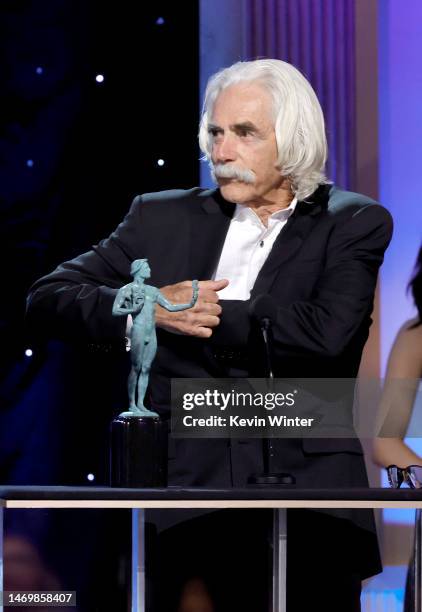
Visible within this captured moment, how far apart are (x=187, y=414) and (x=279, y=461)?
230mm

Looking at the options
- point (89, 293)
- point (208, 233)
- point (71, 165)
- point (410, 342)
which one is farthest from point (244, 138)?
point (410, 342)

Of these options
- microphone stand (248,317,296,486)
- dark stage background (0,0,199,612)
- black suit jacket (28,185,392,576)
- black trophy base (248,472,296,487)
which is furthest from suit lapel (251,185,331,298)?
dark stage background (0,0,199,612)

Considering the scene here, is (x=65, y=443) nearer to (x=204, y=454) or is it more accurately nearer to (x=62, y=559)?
(x=62, y=559)

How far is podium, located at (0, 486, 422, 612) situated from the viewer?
235 centimetres

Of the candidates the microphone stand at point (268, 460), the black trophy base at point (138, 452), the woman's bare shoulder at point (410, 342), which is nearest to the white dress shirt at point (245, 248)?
the microphone stand at point (268, 460)

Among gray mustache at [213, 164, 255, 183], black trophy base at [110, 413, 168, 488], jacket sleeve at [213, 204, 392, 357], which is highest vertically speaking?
gray mustache at [213, 164, 255, 183]

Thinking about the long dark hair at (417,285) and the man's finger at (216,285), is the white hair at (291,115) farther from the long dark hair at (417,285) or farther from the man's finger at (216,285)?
the long dark hair at (417,285)

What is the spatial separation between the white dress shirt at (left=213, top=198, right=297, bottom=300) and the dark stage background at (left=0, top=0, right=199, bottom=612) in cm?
117

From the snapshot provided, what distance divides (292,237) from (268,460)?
1.93 feet

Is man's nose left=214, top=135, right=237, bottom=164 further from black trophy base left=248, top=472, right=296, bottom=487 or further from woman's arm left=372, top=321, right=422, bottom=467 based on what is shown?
woman's arm left=372, top=321, right=422, bottom=467

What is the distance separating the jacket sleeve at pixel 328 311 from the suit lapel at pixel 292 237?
65 mm

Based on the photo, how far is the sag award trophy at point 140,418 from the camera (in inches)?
98.6

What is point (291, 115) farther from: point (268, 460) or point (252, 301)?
point (268, 460)

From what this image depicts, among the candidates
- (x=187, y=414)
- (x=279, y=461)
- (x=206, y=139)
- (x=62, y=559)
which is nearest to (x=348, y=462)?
(x=279, y=461)
